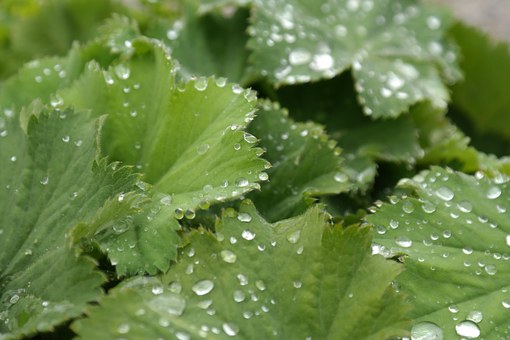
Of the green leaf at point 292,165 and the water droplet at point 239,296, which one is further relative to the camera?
the green leaf at point 292,165

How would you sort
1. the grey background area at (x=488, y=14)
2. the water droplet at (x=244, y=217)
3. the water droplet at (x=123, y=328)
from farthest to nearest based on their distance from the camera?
the grey background area at (x=488, y=14)
the water droplet at (x=244, y=217)
the water droplet at (x=123, y=328)

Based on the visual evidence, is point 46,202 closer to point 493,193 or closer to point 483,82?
point 493,193

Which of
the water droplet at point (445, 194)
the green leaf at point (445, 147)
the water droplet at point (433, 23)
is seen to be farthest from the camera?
the water droplet at point (433, 23)

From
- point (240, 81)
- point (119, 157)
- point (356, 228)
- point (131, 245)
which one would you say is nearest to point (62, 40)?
point (240, 81)

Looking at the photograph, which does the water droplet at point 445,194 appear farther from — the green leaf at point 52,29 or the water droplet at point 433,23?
the green leaf at point 52,29

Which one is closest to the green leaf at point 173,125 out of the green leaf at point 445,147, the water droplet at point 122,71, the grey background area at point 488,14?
the water droplet at point 122,71

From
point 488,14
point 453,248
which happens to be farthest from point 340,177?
point 488,14
